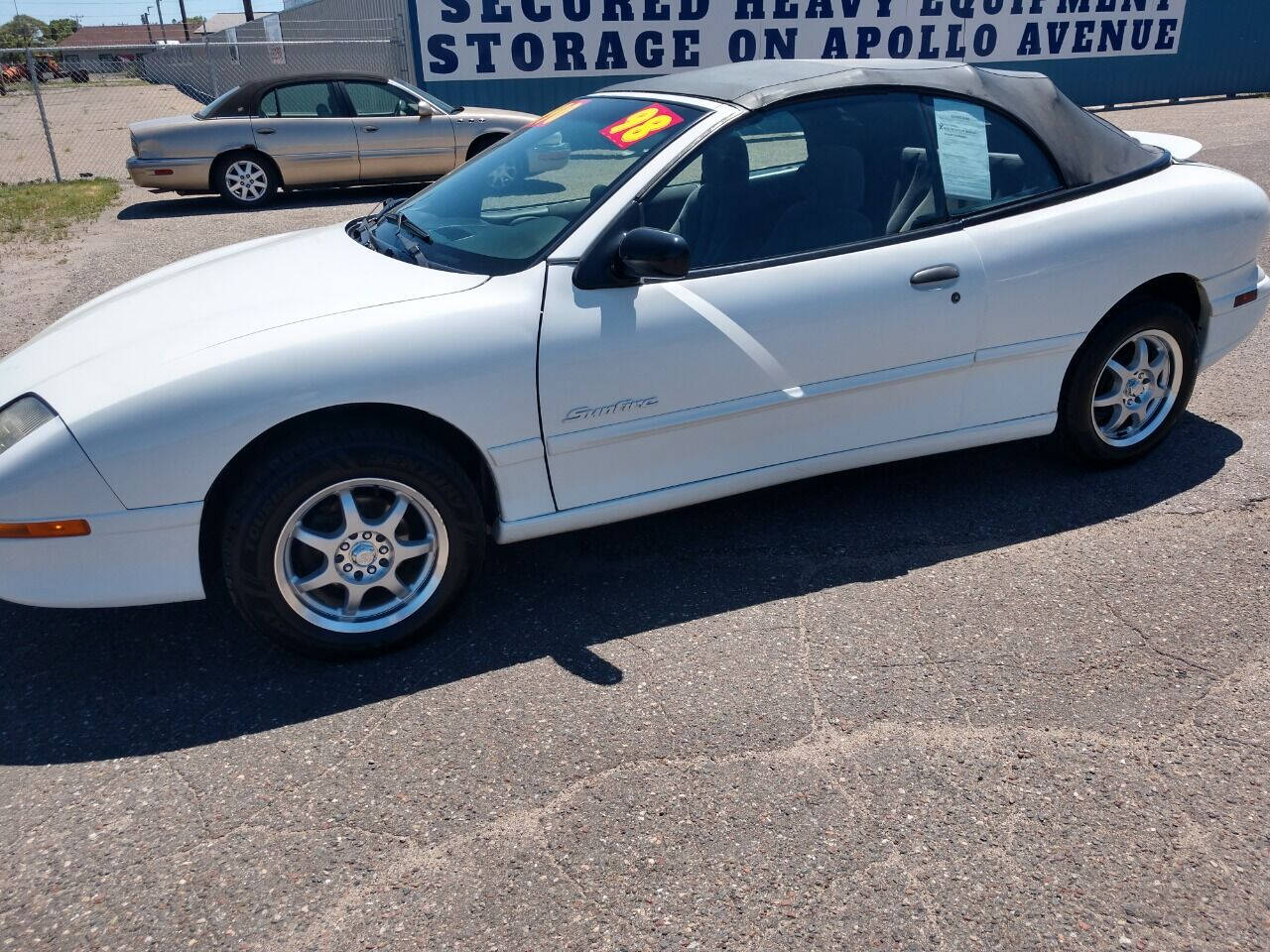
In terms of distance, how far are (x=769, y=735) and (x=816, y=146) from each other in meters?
2.11

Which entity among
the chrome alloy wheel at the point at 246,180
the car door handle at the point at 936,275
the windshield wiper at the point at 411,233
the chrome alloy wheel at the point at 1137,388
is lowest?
the chrome alloy wheel at the point at 246,180

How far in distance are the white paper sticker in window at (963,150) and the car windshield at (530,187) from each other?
3.08 feet

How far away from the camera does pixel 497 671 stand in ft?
10.4

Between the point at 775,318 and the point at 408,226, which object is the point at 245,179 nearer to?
the point at 408,226

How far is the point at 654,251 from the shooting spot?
3156 mm

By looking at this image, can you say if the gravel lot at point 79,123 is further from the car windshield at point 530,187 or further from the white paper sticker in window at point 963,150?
the white paper sticker in window at point 963,150

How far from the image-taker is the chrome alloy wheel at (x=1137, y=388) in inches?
167

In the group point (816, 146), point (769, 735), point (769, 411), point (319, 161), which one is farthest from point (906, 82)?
point (319, 161)

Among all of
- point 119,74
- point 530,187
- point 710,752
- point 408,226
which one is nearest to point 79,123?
point 119,74

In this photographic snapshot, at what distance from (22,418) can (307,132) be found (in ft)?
32.0

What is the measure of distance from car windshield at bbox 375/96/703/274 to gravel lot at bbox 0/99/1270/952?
1122 millimetres

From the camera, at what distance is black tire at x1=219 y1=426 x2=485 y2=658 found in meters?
2.97

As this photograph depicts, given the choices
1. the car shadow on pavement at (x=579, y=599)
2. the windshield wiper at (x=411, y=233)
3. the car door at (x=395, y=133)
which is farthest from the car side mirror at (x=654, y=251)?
the car door at (x=395, y=133)

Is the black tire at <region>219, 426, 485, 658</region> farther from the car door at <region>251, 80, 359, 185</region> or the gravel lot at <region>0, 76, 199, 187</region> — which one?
the gravel lot at <region>0, 76, 199, 187</region>
